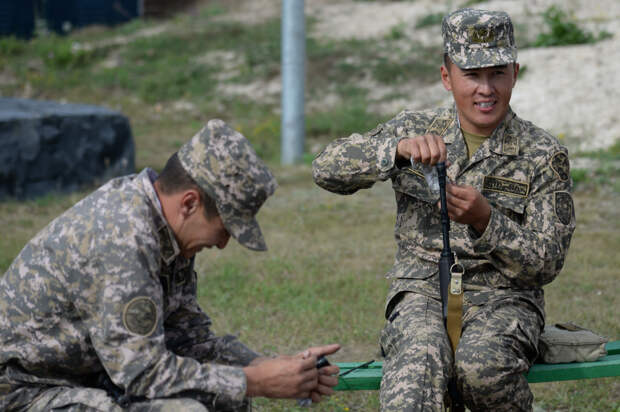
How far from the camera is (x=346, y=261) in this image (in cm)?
657

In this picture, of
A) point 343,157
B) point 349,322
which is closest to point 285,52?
point 349,322

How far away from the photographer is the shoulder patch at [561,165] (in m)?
3.56

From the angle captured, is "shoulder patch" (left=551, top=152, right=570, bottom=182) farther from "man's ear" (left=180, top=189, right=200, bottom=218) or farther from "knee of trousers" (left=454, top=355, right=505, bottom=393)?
"man's ear" (left=180, top=189, right=200, bottom=218)

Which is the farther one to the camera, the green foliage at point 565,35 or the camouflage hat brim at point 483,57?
the green foliage at point 565,35

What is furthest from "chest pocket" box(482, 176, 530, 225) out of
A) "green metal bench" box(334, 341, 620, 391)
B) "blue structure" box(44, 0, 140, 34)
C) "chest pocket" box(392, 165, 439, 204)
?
"blue structure" box(44, 0, 140, 34)

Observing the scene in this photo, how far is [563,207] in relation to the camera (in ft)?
11.5

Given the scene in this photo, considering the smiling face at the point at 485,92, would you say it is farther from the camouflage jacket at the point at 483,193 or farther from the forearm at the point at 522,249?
the forearm at the point at 522,249

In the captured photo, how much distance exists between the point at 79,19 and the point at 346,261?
559 inches

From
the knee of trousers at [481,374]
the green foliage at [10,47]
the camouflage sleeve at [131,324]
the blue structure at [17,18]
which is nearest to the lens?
the camouflage sleeve at [131,324]

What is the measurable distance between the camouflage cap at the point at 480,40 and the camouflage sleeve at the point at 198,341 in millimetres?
1512

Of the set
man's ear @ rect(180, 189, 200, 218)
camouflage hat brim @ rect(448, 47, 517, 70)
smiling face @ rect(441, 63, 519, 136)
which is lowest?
man's ear @ rect(180, 189, 200, 218)

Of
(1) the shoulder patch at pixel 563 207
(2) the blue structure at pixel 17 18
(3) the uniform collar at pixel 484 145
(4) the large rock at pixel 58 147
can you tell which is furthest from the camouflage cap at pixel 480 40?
(2) the blue structure at pixel 17 18

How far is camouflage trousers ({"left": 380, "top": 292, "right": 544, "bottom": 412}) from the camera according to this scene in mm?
3092

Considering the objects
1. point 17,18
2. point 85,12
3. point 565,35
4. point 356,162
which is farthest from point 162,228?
point 85,12
